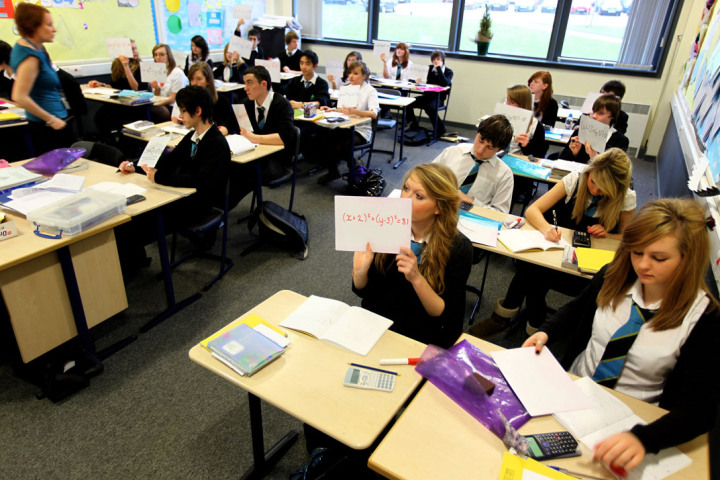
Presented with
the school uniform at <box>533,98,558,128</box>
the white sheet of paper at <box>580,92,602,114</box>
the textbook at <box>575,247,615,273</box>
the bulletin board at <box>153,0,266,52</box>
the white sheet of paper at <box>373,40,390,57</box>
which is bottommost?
the textbook at <box>575,247,615,273</box>

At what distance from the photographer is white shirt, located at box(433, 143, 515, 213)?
2.78m

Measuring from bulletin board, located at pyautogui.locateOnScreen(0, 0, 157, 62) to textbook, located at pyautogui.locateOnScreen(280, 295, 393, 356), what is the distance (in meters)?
5.18

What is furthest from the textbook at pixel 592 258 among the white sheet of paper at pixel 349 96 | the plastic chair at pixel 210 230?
the white sheet of paper at pixel 349 96

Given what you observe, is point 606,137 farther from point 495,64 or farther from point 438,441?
point 495,64

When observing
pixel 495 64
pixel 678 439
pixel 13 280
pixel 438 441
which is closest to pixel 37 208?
pixel 13 280

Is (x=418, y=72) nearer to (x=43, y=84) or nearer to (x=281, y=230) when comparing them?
(x=281, y=230)

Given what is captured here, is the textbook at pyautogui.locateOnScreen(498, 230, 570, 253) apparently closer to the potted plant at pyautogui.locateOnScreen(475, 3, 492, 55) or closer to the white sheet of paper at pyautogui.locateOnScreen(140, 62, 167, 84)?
the white sheet of paper at pyautogui.locateOnScreen(140, 62, 167, 84)

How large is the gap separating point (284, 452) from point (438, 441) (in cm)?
101

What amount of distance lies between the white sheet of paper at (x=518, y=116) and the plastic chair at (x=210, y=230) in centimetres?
227

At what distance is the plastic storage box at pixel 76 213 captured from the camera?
200 cm

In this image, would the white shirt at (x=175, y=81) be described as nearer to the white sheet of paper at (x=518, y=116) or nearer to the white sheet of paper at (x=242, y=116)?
the white sheet of paper at (x=242, y=116)

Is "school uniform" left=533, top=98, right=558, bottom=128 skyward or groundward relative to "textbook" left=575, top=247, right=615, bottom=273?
skyward

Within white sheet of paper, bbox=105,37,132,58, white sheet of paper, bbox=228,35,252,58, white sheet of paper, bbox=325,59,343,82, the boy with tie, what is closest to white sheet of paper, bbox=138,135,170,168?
the boy with tie

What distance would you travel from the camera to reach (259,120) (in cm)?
383
